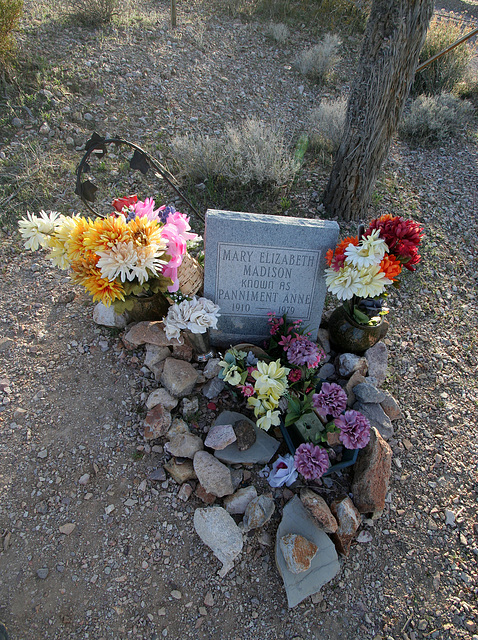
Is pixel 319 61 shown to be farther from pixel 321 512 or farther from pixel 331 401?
pixel 321 512

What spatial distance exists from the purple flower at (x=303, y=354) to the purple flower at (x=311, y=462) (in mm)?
528

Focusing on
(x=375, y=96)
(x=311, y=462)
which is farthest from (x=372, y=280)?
(x=375, y=96)

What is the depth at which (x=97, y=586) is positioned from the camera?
7.20ft

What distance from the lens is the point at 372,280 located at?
257cm

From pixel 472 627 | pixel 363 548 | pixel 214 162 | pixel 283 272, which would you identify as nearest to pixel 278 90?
pixel 214 162

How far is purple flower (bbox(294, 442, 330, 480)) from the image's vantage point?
236 centimetres

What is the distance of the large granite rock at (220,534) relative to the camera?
227 centimetres

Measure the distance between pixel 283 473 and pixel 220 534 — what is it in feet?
1.64

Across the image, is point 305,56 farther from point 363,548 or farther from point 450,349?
point 363,548

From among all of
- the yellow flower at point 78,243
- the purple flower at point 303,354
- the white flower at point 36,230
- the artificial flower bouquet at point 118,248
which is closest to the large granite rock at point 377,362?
the purple flower at point 303,354

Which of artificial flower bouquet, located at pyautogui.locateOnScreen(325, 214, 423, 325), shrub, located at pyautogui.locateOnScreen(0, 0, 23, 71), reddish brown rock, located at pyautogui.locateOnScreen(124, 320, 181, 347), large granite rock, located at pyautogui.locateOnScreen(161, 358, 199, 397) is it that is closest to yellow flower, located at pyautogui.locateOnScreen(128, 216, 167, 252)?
reddish brown rock, located at pyautogui.locateOnScreen(124, 320, 181, 347)

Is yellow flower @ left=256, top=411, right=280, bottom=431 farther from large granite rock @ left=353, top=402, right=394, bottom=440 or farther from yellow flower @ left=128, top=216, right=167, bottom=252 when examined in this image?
yellow flower @ left=128, top=216, right=167, bottom=252

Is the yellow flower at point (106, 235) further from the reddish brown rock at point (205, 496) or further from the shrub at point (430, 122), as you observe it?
the shrub at point (430, 122)

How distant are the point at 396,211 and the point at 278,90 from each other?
3215mm
